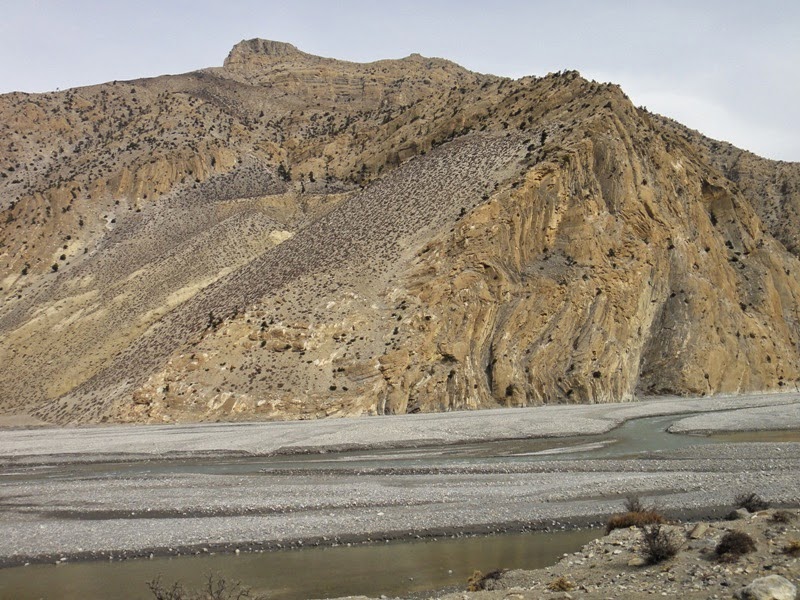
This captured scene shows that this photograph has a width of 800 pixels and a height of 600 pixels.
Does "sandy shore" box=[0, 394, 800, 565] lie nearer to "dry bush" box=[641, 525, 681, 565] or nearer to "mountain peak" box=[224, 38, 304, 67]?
"dry bush" box=[641, 525, 681, 565]

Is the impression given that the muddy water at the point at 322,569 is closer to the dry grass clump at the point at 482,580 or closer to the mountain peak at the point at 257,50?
the dry grass clump at the point at 482,580

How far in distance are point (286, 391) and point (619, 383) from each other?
23124mm

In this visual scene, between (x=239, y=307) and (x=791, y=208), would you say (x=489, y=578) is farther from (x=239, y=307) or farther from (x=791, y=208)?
(x=791, y=208)

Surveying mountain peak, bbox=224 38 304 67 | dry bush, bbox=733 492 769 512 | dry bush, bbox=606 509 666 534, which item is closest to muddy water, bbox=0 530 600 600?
dry bush, bbox=606 509 666 534

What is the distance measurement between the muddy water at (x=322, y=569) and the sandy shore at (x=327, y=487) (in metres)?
0.83

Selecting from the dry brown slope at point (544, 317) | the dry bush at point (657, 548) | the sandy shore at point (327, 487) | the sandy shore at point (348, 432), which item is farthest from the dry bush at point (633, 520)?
the dry brown slope at point (544, 317)

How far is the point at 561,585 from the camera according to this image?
1313 cm

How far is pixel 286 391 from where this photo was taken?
4744 cm

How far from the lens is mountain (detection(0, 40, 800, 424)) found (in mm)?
49562

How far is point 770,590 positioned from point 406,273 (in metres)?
44.1

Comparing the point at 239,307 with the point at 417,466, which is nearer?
the point at 417,466

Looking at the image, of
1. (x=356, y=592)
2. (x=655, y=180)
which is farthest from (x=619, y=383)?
(x=356, y=592)

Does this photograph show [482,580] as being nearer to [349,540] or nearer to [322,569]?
[322,569]

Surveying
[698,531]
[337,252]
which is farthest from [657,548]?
[337,252]
